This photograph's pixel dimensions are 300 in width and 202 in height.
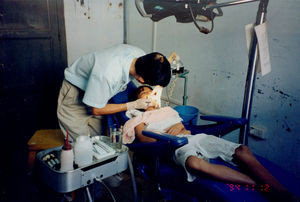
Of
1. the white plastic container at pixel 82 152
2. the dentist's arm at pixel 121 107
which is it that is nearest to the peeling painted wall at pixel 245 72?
the dentist's arm at pixel 121 107

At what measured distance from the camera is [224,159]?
162cm

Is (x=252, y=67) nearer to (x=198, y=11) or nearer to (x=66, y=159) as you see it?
(x=198, y=11)

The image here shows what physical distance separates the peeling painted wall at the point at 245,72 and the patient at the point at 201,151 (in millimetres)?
798

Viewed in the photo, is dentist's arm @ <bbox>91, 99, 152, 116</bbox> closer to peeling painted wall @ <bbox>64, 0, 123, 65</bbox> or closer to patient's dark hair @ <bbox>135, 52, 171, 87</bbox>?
patient's dark hair @ <bbox>135, 52, 171, 87</bbox>

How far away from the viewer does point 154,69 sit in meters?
1.68

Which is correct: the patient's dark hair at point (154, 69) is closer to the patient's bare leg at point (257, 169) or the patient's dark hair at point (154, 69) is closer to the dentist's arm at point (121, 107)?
the dentist's arm at point (121, 107)

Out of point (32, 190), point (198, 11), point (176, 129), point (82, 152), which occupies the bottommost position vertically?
point (32, 190)

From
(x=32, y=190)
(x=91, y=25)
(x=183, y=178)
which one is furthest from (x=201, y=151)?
(x=91, y=25)

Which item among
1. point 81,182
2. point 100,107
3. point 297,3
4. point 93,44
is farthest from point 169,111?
point 93,44

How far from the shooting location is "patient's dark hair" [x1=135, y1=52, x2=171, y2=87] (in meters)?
1.69

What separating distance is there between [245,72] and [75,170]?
5.87 feet

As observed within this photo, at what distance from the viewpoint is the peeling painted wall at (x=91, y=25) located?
9.82 ft

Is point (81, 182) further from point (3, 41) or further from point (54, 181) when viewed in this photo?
point (3, 41)

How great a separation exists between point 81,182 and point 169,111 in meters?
0.97
